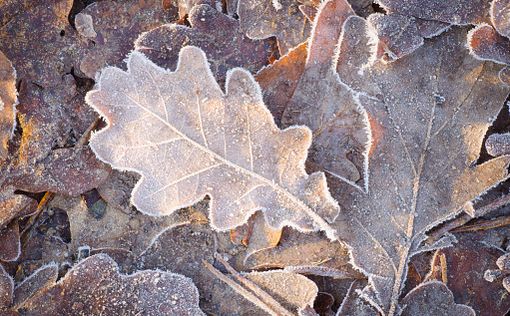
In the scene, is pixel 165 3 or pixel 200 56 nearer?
pixel 200 56

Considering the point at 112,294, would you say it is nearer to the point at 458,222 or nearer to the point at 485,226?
the point at 458,222

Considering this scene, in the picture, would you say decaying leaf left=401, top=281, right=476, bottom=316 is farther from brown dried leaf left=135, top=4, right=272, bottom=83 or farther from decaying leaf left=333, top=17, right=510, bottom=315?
brown dried leaf left=135, top=4, right=272, bottom=83

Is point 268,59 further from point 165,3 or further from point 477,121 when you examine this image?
point 477,121

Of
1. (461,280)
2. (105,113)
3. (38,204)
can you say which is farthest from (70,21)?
(461,280)

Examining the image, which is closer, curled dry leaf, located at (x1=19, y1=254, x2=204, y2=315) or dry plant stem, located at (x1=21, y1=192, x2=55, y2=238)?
curled dry leaf, located at (x1=19, y1=254, x2=204, y2=315)

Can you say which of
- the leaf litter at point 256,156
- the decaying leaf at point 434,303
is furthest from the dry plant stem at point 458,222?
the decaying leaf at point 434,303

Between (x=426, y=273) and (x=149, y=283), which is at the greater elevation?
(x=426, y=273)

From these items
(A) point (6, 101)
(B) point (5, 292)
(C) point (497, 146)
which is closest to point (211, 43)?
(A) point (6, 101)

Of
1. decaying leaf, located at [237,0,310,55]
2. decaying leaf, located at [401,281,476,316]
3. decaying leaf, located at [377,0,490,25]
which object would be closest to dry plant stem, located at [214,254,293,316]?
decaying leaf, located at [401,281,476,316]
